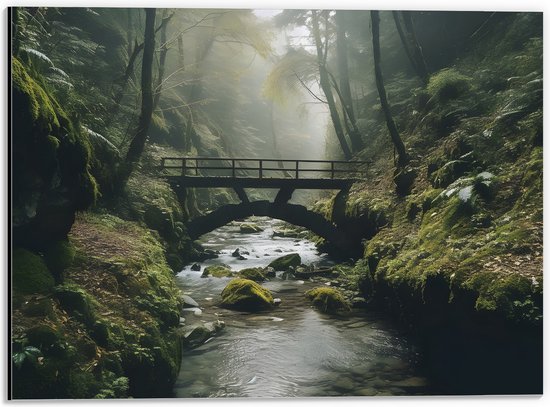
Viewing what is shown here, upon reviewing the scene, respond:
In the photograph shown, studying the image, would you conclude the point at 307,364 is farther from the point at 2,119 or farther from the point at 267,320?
the point at 2,119

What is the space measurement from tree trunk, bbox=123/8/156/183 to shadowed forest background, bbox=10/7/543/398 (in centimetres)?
5

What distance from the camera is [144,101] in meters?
11.2

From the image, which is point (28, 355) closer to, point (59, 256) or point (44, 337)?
point (44, 337)

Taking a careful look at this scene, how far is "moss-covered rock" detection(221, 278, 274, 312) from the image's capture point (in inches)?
360

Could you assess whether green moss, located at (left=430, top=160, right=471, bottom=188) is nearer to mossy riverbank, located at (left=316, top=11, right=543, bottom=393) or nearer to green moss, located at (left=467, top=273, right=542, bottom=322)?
mossy riverbank, located at (left=316, top=11, right=543, bottom=393)

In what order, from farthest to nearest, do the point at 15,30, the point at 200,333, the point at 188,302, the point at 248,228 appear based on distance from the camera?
the point at 248,228, the point at 188,302, the point at 200,333, the point at 15,30

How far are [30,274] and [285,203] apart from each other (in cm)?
974

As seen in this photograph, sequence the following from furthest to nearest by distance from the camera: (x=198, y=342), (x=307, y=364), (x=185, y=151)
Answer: (x=185, y=151)
(x=198, y=342)
(x=307, y=364)

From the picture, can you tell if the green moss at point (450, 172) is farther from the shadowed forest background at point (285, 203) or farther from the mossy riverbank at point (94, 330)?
the mossy riverbank at point (94, 330)

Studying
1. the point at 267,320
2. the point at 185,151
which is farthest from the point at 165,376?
the point at 185,151

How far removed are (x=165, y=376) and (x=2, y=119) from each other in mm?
3703

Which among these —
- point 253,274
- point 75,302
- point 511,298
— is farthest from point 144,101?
point 511,298

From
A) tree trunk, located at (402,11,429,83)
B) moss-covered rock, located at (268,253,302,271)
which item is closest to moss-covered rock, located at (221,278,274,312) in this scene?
moss-covered rock, located at (268,253,302,271)

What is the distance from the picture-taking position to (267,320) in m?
8.50
